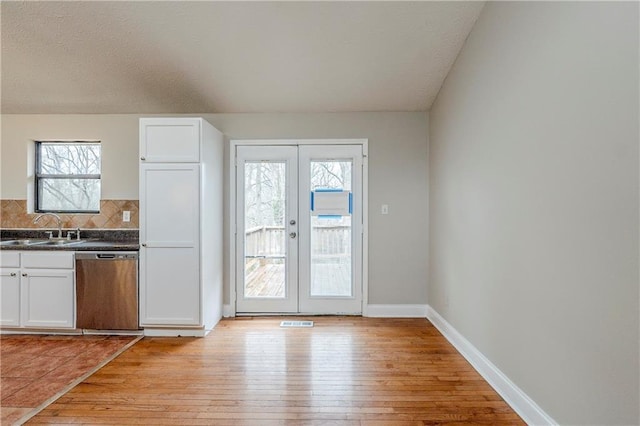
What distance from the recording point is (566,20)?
66.5 inches

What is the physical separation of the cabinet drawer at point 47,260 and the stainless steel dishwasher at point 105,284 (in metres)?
0.10

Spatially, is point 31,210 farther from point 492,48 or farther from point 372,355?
point 492,48

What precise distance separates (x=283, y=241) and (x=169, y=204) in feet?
4.30

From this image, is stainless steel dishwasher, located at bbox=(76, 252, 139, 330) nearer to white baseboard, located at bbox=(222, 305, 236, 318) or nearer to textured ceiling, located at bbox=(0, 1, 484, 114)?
white baseboard, located at bbox=(222, 305, 236, 318)

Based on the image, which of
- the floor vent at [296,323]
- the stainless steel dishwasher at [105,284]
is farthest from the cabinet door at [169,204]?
the floor vent at [296,323]

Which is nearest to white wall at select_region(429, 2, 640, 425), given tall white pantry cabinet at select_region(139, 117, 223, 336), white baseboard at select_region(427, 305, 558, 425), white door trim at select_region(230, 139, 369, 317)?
white baseboard at select_region(427, 305, 558, 425)

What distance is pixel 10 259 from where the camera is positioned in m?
3.28

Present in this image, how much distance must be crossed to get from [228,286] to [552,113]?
3.44 meters

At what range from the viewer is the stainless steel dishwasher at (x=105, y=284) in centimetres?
327

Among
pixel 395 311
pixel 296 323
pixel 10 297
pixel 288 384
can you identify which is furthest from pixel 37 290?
pixel 395 311

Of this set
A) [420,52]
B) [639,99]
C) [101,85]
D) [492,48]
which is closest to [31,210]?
[101,85]

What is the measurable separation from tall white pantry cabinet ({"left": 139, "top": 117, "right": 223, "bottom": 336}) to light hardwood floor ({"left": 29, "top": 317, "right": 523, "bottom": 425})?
32cm

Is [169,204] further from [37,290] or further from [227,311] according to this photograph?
[37,290]

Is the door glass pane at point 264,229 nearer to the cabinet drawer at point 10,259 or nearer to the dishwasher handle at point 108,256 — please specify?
the dishwasher handle at point 108,256
